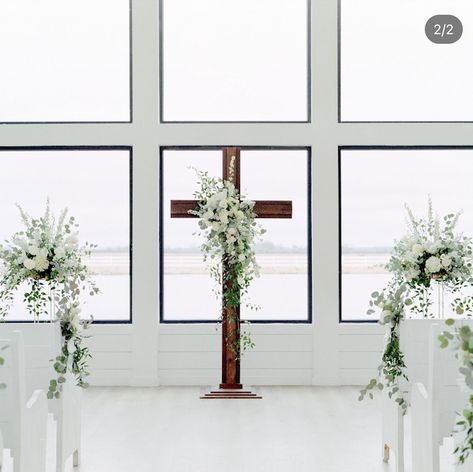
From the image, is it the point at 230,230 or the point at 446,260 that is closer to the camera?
the point at 446,260

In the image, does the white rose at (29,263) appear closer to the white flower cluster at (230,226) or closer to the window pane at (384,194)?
the white flower cluster at (230,226)

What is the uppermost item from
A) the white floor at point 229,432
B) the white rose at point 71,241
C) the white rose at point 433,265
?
the white rose at point 71,241

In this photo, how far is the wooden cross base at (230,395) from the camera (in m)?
5.94

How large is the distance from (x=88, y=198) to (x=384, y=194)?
9.65 ft

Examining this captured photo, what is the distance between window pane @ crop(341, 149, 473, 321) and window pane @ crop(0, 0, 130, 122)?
2.36 metres

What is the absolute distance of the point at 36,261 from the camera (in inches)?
183

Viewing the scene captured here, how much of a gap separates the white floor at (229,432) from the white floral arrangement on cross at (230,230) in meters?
0.76

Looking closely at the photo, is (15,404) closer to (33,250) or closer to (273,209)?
(33,250)

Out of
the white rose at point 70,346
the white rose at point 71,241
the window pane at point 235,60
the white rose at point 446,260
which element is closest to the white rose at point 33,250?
the white rose at point 71,241

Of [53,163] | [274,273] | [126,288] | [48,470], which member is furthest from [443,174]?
[48,470]

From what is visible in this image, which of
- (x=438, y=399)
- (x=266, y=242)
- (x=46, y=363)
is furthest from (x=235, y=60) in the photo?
(x=438, y=399)

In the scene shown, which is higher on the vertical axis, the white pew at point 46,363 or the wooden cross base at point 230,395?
the white pew at point 46,363

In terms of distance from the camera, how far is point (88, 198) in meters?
6.90

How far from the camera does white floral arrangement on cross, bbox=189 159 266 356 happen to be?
5875mm
